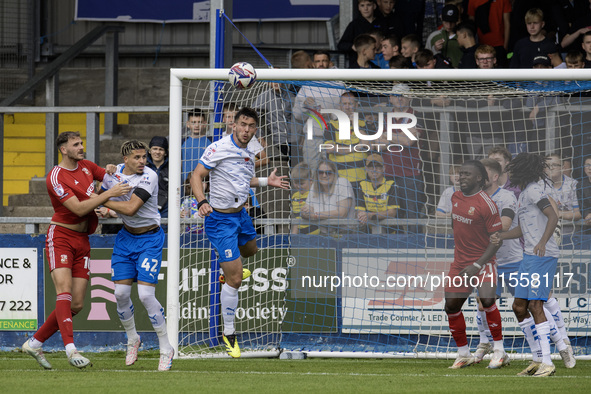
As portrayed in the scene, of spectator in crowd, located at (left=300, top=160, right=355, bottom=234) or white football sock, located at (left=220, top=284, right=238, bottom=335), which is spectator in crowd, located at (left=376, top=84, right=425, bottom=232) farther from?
white football sock, located at (left=220, top=284, right=238, bottom=335)

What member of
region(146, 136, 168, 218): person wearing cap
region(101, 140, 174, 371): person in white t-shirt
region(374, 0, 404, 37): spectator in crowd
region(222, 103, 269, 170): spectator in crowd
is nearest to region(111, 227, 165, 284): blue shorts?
region(101, 140, 174, 371): person in white t-shirt

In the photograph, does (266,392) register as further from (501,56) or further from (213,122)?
(501,56)

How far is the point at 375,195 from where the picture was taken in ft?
28.6

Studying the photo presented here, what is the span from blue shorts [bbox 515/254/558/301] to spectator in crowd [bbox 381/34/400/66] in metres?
A: 4.09

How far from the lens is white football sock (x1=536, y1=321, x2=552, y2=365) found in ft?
22.6

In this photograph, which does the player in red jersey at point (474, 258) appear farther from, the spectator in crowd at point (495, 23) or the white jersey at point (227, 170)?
the spectator in crowd at point (495, 23)

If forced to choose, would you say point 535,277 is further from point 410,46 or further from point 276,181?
point 410,46

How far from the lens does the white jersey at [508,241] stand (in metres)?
7.73

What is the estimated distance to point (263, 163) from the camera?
873 cm

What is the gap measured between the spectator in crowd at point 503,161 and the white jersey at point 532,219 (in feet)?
0.48

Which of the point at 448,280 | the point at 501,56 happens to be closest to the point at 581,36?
the point at 501,56

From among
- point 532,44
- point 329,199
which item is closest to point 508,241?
point 329,199

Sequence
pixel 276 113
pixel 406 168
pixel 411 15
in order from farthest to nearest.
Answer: pixel 411 15 < pixel 276 113 < pixel 406 168

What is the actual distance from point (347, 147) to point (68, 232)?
121 inches
